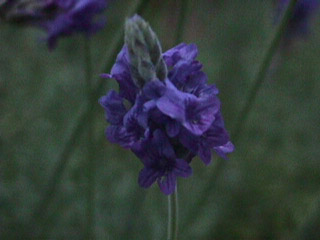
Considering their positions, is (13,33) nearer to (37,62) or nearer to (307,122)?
(37,62)

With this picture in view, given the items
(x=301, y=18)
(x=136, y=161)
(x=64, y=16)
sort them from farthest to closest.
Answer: (x=136, y=161)
(x=301, y=18)
(x=64, y=16)

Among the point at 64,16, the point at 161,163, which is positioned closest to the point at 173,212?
the point at 161,163

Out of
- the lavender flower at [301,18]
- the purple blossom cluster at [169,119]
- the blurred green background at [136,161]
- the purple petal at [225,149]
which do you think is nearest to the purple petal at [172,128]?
the purple blossom cluster at [169,119]

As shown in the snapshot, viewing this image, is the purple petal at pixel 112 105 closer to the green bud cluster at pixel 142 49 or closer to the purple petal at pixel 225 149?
the green bud cluster at pixel 142 49

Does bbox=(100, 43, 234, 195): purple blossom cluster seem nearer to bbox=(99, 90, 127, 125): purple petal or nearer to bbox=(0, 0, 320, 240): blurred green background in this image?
bbox=(99, 90, 127, 125): purple petal

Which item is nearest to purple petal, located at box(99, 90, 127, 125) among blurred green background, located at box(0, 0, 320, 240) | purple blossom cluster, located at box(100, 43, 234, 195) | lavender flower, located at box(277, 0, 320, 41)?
purple blossom cluster, located at box(100, 43, 234, 195)

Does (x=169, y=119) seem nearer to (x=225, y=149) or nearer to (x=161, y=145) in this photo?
(x=161, y=145)

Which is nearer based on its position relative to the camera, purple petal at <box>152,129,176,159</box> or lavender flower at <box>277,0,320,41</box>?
purple petal at <box>152,129,176,159</box>
